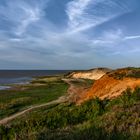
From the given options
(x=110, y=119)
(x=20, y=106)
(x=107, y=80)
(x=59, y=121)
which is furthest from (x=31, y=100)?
(x=110, y=119)

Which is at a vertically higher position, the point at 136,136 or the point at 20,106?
the point at 136,136

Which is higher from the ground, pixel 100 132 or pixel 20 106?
pixel 100 132

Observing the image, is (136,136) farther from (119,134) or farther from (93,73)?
(93,73)

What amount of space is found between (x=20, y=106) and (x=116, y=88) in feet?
35.0

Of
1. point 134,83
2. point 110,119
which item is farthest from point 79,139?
point 134,83

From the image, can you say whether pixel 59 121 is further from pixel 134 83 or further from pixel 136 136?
pixel 134 83

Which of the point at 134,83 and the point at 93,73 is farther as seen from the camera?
the point at 93,73

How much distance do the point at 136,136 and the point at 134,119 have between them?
1861 millimetres

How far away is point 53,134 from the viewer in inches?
303

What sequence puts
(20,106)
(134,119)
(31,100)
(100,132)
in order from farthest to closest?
(31,100), (20,106), (134,119), (100,132)

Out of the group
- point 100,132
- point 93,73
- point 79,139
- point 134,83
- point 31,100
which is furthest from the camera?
point 93,73

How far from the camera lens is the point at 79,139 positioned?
23.8 ft

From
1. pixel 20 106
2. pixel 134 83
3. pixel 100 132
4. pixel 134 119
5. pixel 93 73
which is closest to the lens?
pixel 100 132

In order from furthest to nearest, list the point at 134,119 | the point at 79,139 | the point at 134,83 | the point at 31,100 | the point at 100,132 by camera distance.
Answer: the point at 31,100 < the point at 134,83 < the point at 134,119 < the point at 100,132 < the point at 79,139
